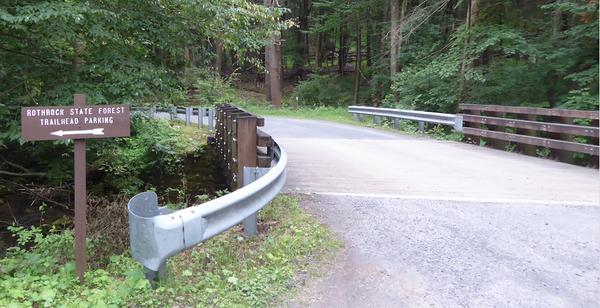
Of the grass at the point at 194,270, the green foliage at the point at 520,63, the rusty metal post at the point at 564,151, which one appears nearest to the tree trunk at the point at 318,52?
the green foliage at the point at 520,63

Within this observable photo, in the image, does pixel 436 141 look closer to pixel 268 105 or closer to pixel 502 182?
pixel 502 182

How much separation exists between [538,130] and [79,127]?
10107 mm

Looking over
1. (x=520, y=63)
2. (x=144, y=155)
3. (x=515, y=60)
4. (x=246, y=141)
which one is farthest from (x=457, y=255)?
(x=515, y=60)

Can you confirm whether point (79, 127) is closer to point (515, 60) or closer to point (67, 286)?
point (67, 286)

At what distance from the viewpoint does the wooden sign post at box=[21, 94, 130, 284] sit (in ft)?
13.1

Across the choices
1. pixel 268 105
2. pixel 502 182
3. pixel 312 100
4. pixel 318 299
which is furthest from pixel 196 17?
pixel 312 100

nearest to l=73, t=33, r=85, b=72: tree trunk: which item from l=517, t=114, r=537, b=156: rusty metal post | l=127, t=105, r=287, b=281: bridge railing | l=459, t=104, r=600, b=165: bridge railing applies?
l=127, t=105, r=287, b=281: bridge railing

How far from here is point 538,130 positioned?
10.7m

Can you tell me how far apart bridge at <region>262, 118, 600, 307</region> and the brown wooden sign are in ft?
7.77

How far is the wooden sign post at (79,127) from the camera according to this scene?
3986mm

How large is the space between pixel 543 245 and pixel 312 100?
30242 mm

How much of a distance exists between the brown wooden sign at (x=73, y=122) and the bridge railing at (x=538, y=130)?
27.5 ft

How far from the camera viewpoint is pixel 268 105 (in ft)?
103

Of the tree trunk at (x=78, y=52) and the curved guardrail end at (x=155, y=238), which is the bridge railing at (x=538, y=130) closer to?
the curved guardrail end at (x=155, y=238)
